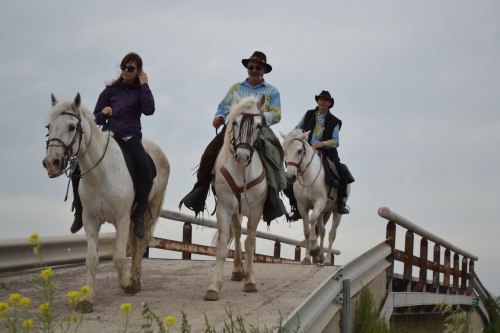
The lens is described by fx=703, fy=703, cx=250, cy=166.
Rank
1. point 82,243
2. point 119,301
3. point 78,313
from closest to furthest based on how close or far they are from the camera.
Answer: point 78,313 → point 119,301 → point 82,243

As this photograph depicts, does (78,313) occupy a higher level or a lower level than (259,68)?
lower

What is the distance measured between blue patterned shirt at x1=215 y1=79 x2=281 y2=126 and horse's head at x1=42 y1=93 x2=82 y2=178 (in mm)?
2414

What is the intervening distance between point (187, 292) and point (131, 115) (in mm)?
2585

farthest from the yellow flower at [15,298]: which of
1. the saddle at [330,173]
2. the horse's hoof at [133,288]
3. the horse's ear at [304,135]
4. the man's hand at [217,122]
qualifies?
the saddle at [330,173]

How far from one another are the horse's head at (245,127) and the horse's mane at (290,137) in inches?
216

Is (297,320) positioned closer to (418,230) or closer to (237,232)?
(237,232)

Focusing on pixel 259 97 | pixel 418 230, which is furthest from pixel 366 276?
pixel 418 230

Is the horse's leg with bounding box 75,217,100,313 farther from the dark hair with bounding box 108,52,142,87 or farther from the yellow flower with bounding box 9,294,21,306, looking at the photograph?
the yellow flower with bounding box 9,294,21,306

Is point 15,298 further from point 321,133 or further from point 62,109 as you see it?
point 321,133

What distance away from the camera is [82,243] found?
42.7 feet

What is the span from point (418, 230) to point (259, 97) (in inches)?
247

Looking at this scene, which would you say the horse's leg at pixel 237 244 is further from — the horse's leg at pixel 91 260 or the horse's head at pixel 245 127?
the horse's leg at pixel 91 260

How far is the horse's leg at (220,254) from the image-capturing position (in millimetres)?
8836

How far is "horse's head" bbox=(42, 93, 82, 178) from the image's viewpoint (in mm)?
7668
